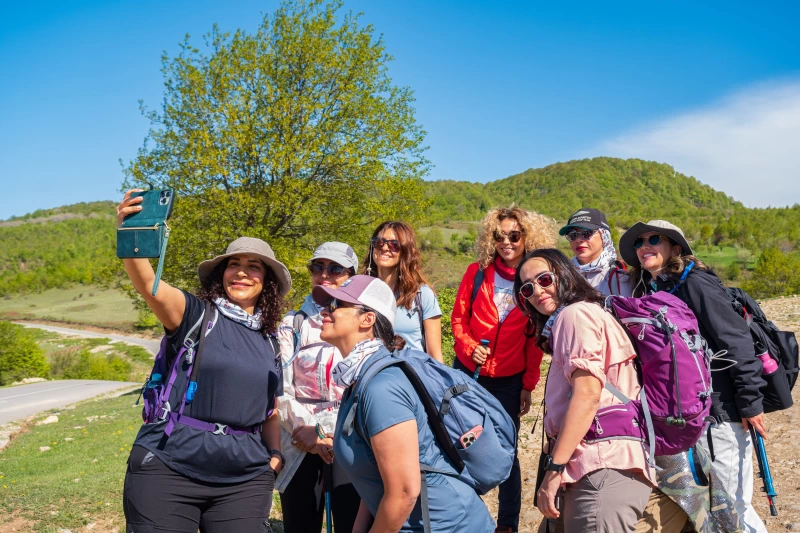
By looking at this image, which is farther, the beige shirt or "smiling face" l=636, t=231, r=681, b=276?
"smiling face" l=636, t=231, r=681, b=276

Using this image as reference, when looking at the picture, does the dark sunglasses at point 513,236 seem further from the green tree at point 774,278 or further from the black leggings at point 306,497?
the green tree at point 774,278

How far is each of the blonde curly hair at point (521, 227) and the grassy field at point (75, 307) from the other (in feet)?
228

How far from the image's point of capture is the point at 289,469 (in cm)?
321

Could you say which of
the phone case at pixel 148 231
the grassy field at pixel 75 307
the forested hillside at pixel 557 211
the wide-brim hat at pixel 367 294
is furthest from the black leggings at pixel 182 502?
the grassy field at pixel 75 307

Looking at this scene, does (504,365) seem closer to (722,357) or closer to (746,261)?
(722,357)

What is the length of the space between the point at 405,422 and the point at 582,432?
81 cm

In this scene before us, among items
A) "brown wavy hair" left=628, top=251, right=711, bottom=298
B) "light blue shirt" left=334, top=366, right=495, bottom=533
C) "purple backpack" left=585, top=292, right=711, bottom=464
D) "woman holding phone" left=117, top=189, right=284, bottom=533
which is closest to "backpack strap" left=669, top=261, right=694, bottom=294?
"brown wavy hair" left=628, top=251, right=711, bottom=298

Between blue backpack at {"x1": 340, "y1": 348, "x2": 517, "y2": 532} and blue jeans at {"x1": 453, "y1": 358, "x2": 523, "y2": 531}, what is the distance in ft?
6.07

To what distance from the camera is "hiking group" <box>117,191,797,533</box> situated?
83.7 inches

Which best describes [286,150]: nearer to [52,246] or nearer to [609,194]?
[609,194]

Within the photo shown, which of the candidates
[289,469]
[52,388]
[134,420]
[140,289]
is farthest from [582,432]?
[52,388]

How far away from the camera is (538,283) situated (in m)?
2.64

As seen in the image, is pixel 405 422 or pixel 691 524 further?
→ pixel 691 524

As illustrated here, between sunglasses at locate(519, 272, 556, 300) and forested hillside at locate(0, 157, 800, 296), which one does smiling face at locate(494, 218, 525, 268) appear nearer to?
sunglasses at locate(519, 272, 556, 300)
